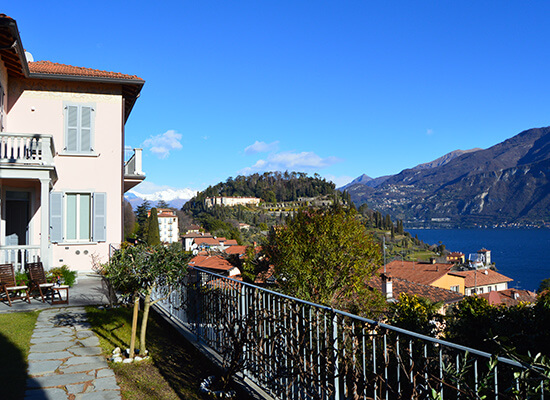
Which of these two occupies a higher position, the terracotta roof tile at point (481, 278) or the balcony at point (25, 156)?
the balcony at point (25, 156)

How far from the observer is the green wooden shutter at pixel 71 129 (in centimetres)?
1398

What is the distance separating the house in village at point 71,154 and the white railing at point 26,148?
100cm

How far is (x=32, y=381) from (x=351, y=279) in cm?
1551

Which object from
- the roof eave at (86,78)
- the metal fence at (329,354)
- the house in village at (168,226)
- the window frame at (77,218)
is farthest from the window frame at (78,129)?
the house in village at (168,226)

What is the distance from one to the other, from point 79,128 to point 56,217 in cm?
303

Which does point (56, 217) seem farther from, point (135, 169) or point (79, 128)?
point (135, 169)

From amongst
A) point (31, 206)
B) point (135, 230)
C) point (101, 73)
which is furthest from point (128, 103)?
point (135, 230)

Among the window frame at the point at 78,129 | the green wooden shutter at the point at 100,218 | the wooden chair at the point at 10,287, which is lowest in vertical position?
the wooden chair at the point at 10,287

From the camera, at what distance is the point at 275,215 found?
6196 inches

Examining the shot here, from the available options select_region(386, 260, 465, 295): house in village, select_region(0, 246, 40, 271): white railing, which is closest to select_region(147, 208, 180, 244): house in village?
select_region(386, 260, 465, 295): house in village

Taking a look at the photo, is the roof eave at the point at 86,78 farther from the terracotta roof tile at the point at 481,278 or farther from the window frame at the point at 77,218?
the terracotta roof tile at the point at 481,278

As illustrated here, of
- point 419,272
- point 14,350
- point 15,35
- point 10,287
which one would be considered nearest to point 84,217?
point 10,287

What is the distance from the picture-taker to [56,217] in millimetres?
13398

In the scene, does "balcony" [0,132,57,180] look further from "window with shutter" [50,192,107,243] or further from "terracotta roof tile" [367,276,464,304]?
"terracotta roof tile" [367,276,464,304]
